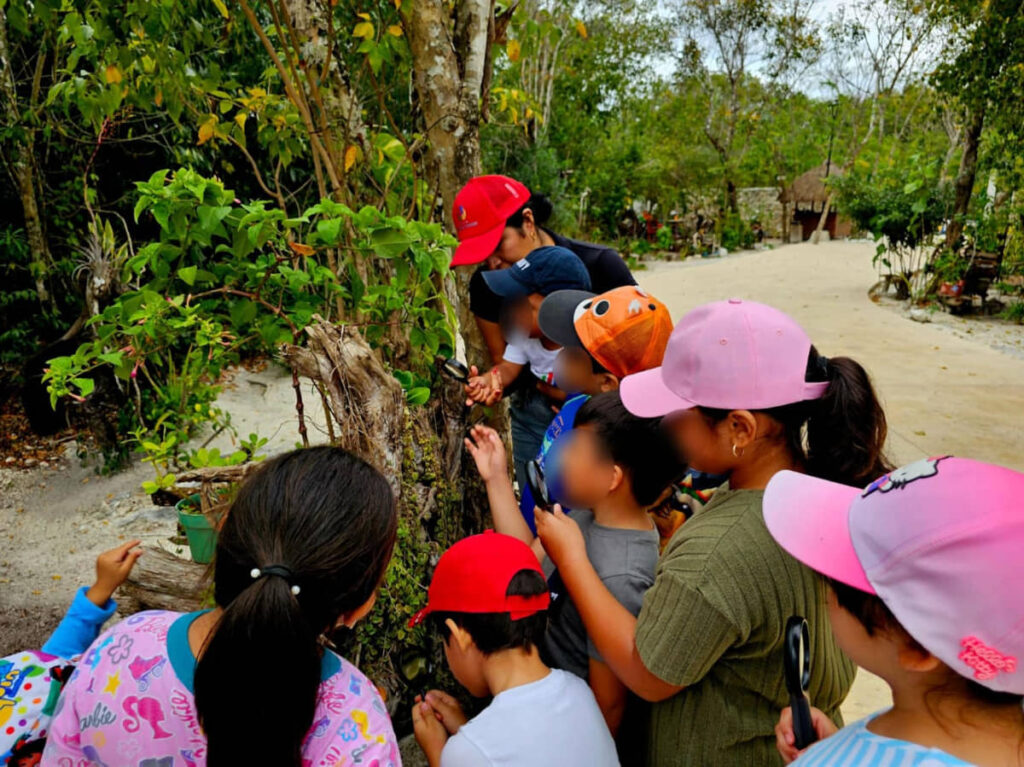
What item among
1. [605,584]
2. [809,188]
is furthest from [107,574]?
[809,188]

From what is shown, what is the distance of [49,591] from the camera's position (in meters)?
3.77

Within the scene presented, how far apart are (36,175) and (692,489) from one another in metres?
5.72

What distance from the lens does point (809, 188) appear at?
1006 inches

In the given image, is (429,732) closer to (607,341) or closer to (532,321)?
(607,341)

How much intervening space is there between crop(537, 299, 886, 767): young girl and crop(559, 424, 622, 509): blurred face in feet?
0.43

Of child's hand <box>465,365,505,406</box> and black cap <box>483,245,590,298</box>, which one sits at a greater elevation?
black cap <box>483,245,590,298</box>

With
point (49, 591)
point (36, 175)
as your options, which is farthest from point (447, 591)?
point (36, 175)

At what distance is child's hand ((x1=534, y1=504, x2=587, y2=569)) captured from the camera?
1.53 metres

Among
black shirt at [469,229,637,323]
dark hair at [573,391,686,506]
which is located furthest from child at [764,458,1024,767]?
black shirt at [469,229,637,323]

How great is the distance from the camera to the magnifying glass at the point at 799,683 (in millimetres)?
1193

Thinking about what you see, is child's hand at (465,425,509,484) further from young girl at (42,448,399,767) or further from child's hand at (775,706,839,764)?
child's hand at (775,706,839,764)

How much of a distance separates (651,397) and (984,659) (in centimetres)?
79

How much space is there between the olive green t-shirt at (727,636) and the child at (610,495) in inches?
7.9

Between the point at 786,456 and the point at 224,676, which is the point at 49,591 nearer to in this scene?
the point at 224,676
